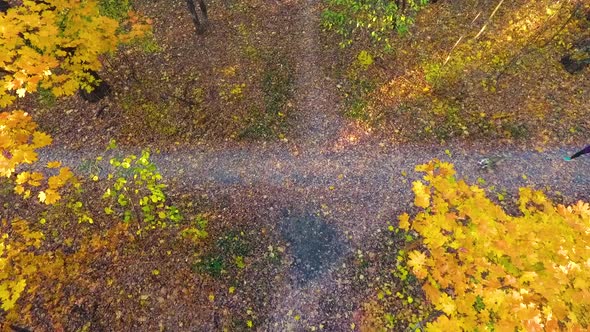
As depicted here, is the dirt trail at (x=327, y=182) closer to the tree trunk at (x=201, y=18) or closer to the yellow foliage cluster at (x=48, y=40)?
the yellow foliage cluster at (x=48, y=40)

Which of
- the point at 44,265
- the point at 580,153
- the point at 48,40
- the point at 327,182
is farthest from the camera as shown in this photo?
the point at 327,182

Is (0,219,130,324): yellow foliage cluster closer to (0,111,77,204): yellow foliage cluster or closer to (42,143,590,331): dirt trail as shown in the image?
(0,111,77,204): yellow foliage cluster

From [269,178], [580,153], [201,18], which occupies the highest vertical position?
[201,18]

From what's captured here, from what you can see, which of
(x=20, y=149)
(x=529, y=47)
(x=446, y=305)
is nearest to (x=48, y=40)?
(x=20, y=149)

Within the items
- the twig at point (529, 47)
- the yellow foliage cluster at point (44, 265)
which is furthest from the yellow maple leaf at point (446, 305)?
the twig at point (529, 47)

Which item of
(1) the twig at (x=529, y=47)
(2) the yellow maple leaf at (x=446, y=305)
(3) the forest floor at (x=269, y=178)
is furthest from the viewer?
(1) the twig at (x=529, y=47)

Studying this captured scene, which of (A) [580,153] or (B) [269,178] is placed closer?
(A) [580,153]

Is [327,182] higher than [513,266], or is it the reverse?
[513,266]

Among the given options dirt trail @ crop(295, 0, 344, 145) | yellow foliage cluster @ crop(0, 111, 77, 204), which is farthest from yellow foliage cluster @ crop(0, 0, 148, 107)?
dirt trail @ crop(295, 0, 344, 145)

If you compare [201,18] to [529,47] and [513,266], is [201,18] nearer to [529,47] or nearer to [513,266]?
[529,47]
